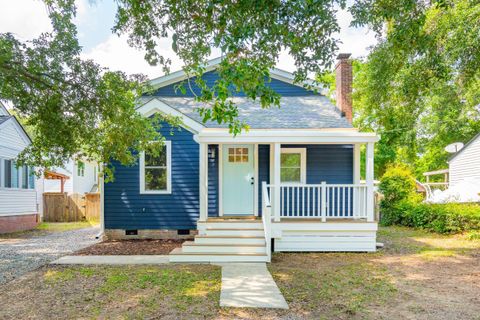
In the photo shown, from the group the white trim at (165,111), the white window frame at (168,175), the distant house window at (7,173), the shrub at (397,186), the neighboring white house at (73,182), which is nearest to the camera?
the white trim at (165,111)

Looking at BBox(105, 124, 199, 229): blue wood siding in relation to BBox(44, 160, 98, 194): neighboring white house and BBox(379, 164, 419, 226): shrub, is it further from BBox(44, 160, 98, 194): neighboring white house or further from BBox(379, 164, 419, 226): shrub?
BBox(44, 160, 98, 194): neighboring white house

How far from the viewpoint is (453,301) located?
16.1ft

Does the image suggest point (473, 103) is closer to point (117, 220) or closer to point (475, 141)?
point (475, 141)

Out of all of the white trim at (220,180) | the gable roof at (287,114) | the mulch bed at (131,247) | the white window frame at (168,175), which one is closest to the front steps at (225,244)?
the mulch bed at (131,247)

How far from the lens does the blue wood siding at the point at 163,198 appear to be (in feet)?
31.7

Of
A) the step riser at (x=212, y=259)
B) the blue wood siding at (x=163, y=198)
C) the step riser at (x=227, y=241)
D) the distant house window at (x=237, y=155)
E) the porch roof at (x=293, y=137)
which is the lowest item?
the step riser at (x=212, y=259)

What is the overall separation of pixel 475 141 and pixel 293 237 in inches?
602

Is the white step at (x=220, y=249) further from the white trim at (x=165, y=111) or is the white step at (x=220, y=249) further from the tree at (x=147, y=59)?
the white trim at (x=165, y=111)

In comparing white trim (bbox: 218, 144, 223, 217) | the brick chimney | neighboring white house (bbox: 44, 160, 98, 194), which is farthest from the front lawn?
neighboring white house (bbox: 44, 160, 98, 194)

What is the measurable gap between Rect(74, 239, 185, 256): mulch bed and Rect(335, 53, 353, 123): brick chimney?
6.35m

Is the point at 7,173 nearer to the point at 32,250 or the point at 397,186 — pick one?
the point at 32,250

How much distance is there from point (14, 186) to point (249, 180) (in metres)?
10.0

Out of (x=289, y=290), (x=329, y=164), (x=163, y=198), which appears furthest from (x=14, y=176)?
(x=289, y=290)

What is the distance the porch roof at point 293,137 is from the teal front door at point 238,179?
114cm
